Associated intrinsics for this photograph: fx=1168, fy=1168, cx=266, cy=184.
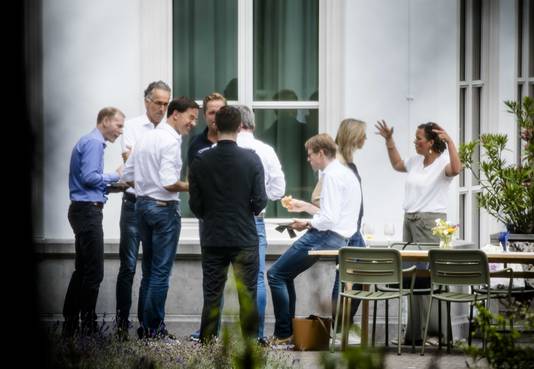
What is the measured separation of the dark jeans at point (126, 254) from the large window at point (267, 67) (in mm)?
1479

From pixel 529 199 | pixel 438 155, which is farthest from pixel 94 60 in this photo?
pixel 529 199

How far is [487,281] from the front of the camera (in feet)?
28.9

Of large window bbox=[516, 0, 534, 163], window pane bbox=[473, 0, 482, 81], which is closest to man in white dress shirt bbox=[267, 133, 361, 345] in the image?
window pane bbox=[473, 0, 482, 81]

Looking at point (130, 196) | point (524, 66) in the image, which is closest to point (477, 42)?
point (524, 66)

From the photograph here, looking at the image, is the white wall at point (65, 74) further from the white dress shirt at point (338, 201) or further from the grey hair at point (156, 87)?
the grey hair at point (156, 87)

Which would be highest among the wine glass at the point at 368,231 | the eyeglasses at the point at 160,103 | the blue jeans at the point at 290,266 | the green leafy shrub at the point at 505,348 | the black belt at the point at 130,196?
the eyeglasses at the point at 160,103

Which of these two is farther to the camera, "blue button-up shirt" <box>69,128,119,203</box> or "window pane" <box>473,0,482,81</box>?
"window pane" <box>473,0,482,81</box>

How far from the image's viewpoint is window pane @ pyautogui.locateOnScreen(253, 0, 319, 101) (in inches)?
435

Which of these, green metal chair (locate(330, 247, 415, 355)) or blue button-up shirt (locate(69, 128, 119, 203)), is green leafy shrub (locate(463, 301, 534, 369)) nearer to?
green metal chair (locate(330, 247, 415, 355))

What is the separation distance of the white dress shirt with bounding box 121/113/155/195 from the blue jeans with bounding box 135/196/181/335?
40.2 inches

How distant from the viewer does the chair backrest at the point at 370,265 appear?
8.85 metres

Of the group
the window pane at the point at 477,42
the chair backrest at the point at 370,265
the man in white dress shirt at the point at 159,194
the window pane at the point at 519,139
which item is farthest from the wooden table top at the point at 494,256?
the window pane at the point at 519,139

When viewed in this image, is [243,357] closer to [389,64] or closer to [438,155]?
[438,155]

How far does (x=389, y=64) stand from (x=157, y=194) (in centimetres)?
289
